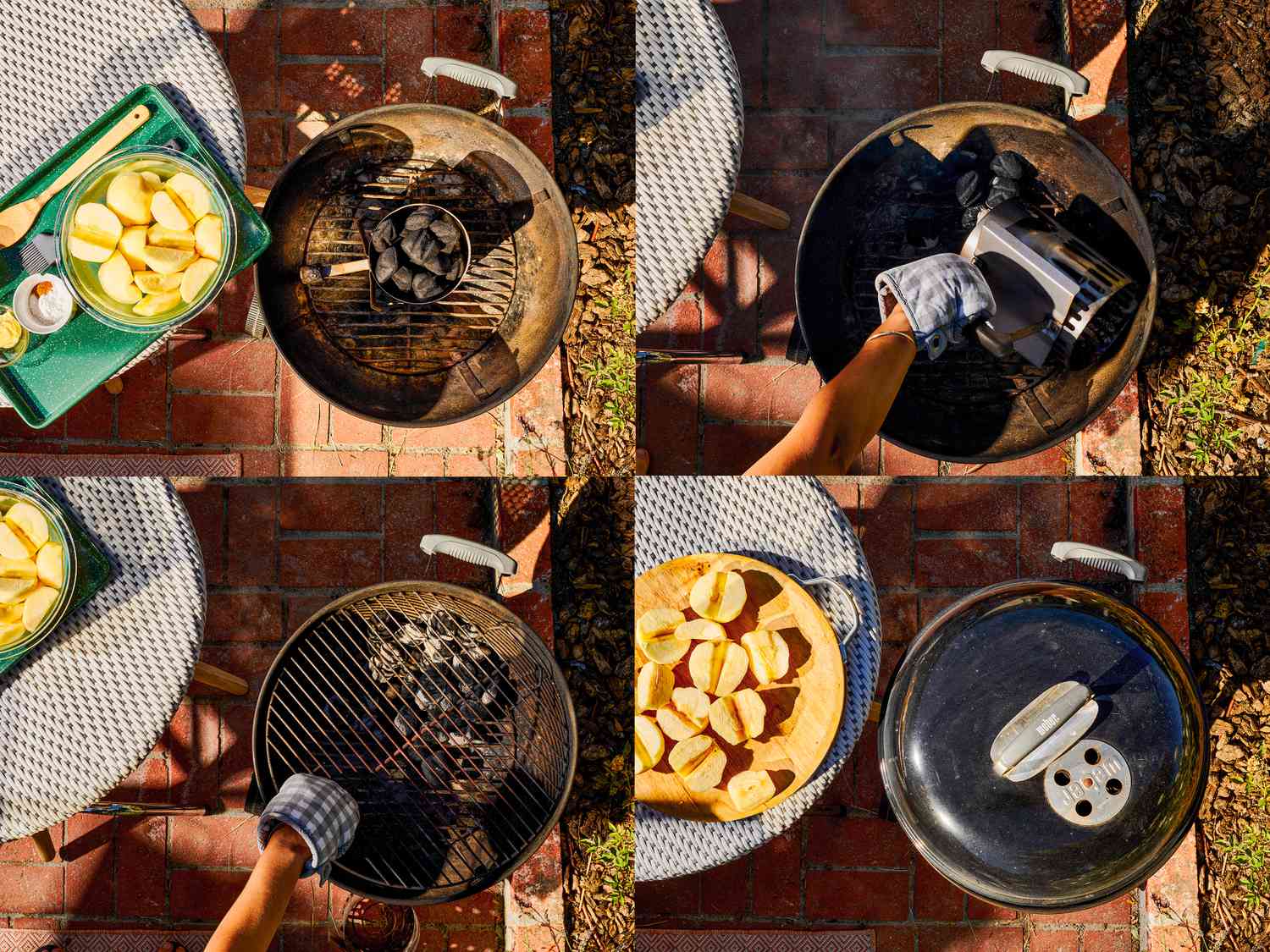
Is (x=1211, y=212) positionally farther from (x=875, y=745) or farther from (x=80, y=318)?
(x=80, y=318)

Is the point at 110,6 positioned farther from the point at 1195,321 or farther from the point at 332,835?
the point at 1195,321

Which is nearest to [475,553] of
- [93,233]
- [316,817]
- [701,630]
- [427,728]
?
[427,728]

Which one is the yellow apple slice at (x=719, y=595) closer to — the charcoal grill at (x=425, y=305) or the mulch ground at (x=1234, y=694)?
the charcoal grill at (x=425, y=305)

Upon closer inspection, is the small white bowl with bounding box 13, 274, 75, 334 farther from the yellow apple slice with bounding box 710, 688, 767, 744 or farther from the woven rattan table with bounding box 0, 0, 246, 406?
the yellow apple slice with bounding box 710, 688, 767, 744

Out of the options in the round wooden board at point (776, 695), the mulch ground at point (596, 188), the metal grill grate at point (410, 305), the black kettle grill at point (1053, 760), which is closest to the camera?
the black kettle grill at point (1053, 760)

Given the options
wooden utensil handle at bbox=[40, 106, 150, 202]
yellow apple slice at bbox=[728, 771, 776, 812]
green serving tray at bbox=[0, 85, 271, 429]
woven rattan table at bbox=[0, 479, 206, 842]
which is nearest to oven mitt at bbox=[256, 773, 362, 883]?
woven rattan table at bbox=[0, 479, 206, 842]

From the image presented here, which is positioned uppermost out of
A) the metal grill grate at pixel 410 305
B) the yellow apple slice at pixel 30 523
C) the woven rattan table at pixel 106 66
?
the woven rattan table at pixel 106 66

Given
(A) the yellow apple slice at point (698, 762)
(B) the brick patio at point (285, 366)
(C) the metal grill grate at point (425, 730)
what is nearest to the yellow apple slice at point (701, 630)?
(A) the yellow apple slice at point (698, 762)
